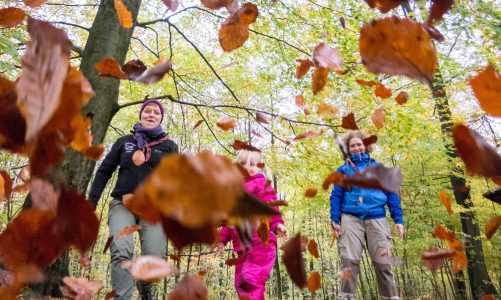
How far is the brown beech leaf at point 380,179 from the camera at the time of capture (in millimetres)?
605

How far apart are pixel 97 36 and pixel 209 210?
6.65 ft

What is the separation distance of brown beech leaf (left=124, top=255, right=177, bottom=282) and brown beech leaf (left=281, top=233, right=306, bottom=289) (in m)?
0.28

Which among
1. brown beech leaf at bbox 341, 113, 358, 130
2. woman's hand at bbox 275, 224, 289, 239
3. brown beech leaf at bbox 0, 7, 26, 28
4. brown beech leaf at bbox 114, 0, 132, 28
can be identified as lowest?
→ woman's hand at bbox 275, 224, 289, 239

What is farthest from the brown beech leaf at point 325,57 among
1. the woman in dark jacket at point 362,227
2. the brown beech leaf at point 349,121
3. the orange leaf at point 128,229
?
the woman in dark jacket at point 362,227

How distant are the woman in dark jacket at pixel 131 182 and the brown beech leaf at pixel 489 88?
7.64 ft

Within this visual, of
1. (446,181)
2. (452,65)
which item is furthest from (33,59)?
(446,181)

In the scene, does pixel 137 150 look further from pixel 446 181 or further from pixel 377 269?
pixel 446 181

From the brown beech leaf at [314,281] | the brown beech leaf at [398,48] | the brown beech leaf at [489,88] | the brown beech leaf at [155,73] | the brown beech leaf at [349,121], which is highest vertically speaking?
the brown beech leaf at [349,121]

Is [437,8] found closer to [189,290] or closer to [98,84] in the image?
[189,290]

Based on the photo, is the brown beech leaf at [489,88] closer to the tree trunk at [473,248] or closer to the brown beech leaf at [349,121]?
the brown beech leaf at [349,121]

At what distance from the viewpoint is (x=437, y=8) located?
2.78ft

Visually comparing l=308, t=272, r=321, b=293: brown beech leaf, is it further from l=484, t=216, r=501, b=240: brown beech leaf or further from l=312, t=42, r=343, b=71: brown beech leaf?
l=312, t=42, r=343, b=71: brown beech leaf

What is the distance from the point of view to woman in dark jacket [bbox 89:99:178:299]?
2.64m

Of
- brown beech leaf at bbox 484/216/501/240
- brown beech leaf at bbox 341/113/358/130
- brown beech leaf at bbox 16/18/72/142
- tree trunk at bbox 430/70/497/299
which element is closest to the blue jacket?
brown beech leaf at bbox 341/113/358/130
